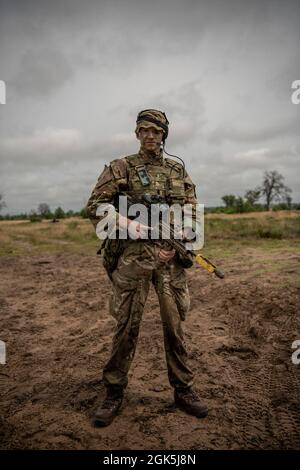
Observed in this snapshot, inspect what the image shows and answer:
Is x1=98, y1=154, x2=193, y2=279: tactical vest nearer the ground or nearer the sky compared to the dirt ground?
nearer the sky

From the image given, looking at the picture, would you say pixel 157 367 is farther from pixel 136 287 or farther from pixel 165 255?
pixel 165 255

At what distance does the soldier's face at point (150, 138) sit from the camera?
9.42ft

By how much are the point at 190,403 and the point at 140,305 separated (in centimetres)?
94

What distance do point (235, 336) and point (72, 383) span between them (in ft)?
7.40

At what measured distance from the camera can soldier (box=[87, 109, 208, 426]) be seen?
8.99ft

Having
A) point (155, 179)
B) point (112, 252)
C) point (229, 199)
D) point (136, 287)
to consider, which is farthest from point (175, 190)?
point (229, 199)

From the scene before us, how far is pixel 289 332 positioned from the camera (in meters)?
4.37

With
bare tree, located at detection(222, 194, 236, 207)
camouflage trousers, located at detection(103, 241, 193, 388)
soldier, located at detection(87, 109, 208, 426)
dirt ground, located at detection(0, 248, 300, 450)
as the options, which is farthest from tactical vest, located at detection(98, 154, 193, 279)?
bare tree, located at detection(222, 194, 236, 207)

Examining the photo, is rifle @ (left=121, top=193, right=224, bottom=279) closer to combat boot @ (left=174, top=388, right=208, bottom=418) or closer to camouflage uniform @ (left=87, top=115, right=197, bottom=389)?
camouflage uniform @ (left=87, top=115, right=197, bottom=389)

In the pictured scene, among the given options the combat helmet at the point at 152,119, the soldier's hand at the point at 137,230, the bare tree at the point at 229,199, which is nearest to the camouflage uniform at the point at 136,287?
the soldier's hand at the point at 137,230

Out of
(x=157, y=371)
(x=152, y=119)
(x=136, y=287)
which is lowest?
(x=157, y=371)

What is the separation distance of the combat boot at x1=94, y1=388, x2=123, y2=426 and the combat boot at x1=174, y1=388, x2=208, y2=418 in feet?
1.65

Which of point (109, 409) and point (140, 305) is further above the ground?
point (140, 305)

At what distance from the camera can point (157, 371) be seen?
358 centimetres
